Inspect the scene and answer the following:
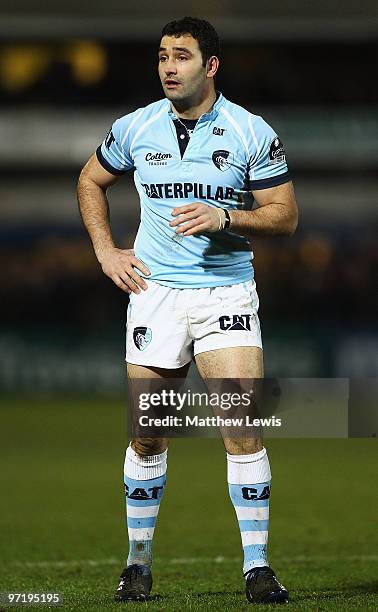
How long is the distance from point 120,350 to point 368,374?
3497 mm

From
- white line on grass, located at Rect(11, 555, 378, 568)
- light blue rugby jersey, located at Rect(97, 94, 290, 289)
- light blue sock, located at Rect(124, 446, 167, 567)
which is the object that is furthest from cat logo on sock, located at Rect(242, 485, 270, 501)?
white line on grass, located at Rect(11, 555, 378, 568)

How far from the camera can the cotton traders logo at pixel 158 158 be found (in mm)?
5176

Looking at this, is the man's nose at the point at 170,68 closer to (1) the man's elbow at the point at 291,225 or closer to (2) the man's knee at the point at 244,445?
(1) the man's elbow at the point at 291,225

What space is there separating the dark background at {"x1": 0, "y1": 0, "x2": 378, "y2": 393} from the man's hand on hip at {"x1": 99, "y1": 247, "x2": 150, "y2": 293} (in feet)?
38.2

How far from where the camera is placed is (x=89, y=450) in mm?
12516

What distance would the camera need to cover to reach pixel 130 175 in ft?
60.8

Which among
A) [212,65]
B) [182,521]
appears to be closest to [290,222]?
[212,65]

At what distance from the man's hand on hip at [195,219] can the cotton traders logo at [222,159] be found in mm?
340

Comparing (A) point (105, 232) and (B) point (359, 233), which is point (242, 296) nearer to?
(A) point (105, 232)

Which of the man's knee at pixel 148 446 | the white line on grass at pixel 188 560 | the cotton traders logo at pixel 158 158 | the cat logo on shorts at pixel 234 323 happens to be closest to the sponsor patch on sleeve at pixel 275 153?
the cotton traders logo at pixel 158 158

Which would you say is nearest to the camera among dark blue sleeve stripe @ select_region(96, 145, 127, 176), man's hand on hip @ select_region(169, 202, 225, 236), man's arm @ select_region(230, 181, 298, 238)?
man's hand on hip @ select_region(169, 202, 225, 236)

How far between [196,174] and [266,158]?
0.99 feet

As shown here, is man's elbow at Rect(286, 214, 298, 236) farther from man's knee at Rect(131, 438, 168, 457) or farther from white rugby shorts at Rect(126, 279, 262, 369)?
man's knee at Rect(131, 438, 168, 457)

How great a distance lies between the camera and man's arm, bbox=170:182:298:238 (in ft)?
15.8
